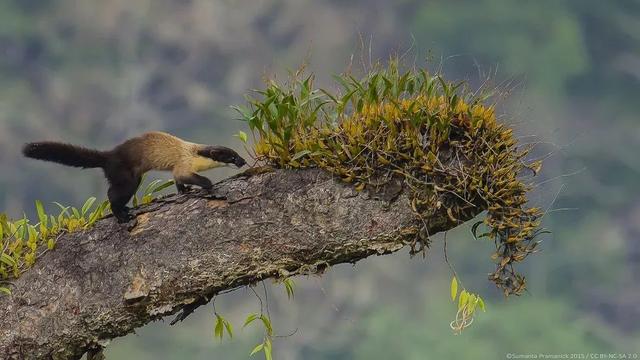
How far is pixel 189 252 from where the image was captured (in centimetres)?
303

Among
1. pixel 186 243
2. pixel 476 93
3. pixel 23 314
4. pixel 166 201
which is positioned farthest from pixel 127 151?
pixel 476 93

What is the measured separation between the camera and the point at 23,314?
3180 mm

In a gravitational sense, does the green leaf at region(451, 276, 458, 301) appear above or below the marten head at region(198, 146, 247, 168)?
below

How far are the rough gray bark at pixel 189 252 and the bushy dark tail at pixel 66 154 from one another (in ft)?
1.18

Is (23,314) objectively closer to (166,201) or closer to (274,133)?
(166,201)

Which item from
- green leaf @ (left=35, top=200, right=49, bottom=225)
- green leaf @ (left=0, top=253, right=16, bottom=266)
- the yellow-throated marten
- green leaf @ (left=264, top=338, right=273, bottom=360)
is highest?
the yellow-throated marten

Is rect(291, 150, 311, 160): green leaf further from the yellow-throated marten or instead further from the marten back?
the marten back

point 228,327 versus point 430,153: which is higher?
point 430,153

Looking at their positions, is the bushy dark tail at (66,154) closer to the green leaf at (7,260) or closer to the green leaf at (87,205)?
the green leaf at (87,205)

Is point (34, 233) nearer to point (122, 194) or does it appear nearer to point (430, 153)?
point (122, 194)

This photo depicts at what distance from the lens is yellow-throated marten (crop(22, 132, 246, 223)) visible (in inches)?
132

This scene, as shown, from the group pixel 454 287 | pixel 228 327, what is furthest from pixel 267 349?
pixel 454 287

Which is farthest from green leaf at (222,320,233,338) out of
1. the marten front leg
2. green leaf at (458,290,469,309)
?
green leaf at (458,290,469,309)

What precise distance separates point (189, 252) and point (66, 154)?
0.93 meters
